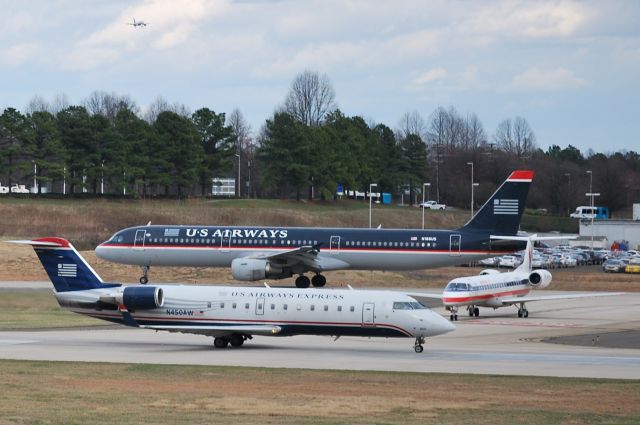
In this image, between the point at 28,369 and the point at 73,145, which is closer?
the point at 28,369

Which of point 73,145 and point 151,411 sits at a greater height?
point 73,145

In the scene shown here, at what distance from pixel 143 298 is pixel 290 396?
11925mm

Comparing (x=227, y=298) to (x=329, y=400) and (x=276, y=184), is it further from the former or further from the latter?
(x=276, y=184)

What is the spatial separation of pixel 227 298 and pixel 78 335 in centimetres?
785

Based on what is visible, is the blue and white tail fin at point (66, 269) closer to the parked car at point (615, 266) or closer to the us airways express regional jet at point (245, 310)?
the us airways express regional jet at point (245, 310)

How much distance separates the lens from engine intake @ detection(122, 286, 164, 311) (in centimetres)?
3953

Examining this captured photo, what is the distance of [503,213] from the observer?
66.4 m

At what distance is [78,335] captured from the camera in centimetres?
4438

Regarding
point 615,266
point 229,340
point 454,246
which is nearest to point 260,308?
point 229,340

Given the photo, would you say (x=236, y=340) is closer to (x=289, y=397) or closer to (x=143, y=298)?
(x=143, y=298)

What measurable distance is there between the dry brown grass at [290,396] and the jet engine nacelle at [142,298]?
16.3 feet

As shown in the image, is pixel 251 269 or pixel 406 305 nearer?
pixel 406 305

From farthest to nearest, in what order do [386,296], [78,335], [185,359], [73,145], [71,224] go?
[73,145] < [71,224] < [78,335] < [386,296] < [185,359]

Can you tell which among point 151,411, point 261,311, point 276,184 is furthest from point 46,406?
point 276,184
